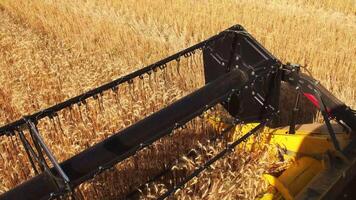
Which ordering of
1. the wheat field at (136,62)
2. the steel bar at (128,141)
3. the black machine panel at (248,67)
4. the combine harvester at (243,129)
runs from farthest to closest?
the wheat field at (136,62) → the black machine panel at (248,67) → the combine harvester at (243,129) → the steel bar at (128,141)

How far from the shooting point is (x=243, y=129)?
3316 millimetres

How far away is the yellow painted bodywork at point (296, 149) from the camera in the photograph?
2.81m

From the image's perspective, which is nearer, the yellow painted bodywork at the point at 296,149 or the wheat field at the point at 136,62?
the yellow painted bodywork at the point at 296,149

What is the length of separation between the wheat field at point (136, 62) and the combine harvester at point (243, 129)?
27cm

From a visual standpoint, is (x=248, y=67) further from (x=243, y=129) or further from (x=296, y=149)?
(x=296, y=149)

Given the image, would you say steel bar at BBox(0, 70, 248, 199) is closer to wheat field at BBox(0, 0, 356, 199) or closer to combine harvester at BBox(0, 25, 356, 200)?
combine harvester at BBox(0, 25, 356, 200)

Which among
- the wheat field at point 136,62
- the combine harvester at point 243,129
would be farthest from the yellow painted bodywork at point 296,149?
the wheat field at point 136,62

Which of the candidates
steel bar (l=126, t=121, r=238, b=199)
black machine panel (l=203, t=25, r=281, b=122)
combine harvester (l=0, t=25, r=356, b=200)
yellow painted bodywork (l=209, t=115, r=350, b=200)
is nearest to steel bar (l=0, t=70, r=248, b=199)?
combine harvester (l=0, t=25, r=356, b=200)

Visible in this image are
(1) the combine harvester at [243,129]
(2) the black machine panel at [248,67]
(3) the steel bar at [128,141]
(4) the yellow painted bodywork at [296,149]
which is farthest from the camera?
(2) the black machine panel at [248,67]

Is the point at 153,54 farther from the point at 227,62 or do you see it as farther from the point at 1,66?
the point at 227,62

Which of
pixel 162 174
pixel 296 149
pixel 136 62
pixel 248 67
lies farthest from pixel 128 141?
pixel 136 62

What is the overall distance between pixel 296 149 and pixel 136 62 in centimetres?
307

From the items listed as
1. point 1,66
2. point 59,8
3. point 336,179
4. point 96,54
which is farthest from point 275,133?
point 59,8

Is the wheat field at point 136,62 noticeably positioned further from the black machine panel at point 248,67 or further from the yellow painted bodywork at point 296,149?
the black machine panel at point 248,67
